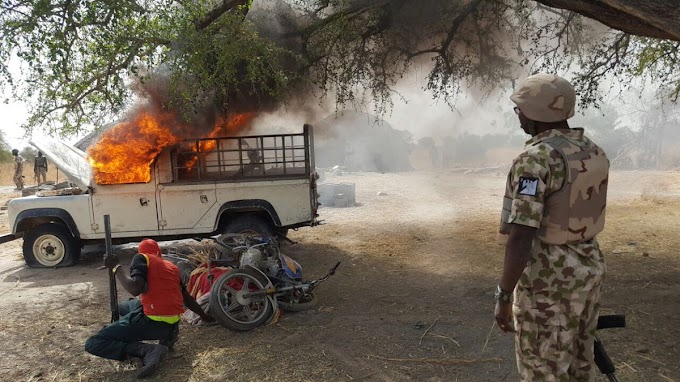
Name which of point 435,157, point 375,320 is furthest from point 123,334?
point 435,157

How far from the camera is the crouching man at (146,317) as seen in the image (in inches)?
162

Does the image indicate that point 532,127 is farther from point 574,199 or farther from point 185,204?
point 185,204

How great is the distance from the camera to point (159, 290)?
4211mm

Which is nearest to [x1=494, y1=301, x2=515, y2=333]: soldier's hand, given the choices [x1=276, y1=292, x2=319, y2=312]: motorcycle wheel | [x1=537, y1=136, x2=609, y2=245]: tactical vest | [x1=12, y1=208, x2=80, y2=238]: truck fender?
[x1=537, y1=136, x2=609, y2=245]: tactical vest

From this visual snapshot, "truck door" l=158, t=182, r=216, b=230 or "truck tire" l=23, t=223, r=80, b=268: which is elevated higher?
"truck door" l=158, t=182, r=216, b=230

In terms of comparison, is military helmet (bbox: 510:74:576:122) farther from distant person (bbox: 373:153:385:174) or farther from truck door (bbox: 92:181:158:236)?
distant person (bbox: 373:153:385:174)

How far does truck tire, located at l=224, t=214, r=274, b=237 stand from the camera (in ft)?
26.3

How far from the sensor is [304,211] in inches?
314

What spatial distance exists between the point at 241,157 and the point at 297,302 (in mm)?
3350

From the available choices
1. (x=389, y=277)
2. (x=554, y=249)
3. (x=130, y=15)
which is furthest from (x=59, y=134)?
Result: (x=554, y=249)

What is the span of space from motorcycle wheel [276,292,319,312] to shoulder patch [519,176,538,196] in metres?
3.67

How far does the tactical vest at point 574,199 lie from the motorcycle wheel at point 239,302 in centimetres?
343

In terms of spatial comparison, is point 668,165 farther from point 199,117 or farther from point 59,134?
point 59,134

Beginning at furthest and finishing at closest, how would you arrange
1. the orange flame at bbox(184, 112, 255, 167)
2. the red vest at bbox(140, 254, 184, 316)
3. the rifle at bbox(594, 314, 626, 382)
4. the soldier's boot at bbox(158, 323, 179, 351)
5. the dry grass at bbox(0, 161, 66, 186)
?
the dry grass at bbox(0, 161, 66, 186) < the orange flame at bbox(184, 112, 255, 167) < the soldier's boot at bbox(158, 323, 179, 351) < the red vest at bbox(140, 254, 184, 316) < the rifle at bbox(594, 314, 626, 382)
